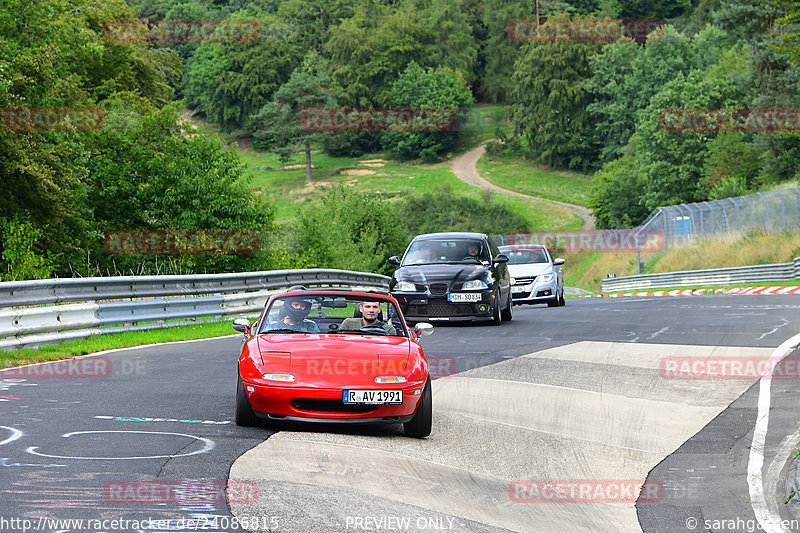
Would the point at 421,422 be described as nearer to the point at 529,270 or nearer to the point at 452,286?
the point at 452,286

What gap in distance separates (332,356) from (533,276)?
1946cm

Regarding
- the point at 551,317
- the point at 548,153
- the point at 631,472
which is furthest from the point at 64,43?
the point at 548,153

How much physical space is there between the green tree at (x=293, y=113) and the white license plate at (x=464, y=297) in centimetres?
A: 11047

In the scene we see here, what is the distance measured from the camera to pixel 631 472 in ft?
25.7

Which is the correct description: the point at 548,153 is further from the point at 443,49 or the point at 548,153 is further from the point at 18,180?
the point at 18,180

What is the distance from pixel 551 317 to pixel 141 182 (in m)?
19.8

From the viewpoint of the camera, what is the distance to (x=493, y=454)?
26.6ft

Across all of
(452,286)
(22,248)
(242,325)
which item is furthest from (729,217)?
(242,325)

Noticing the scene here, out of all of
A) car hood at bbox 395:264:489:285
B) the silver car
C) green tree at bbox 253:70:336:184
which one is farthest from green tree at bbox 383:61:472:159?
car hood at bbox 395:264:489:285

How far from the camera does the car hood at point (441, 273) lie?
1919cm

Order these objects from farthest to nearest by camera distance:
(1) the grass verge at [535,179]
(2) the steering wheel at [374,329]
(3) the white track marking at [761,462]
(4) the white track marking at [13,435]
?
(1) the grass verge at [535,179], (2) the steering wheel at [374,329], (4) the white track marking at [13,435], (3) the white track marking at [761,462]

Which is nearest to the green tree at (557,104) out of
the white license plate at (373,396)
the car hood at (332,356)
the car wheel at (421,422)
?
the car hood at (332,356)

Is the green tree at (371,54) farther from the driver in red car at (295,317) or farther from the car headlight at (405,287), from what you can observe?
the driver in red car at (295,317)

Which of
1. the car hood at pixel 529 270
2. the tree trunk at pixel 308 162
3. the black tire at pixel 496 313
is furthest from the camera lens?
the tree trunk at pixel 308 162
